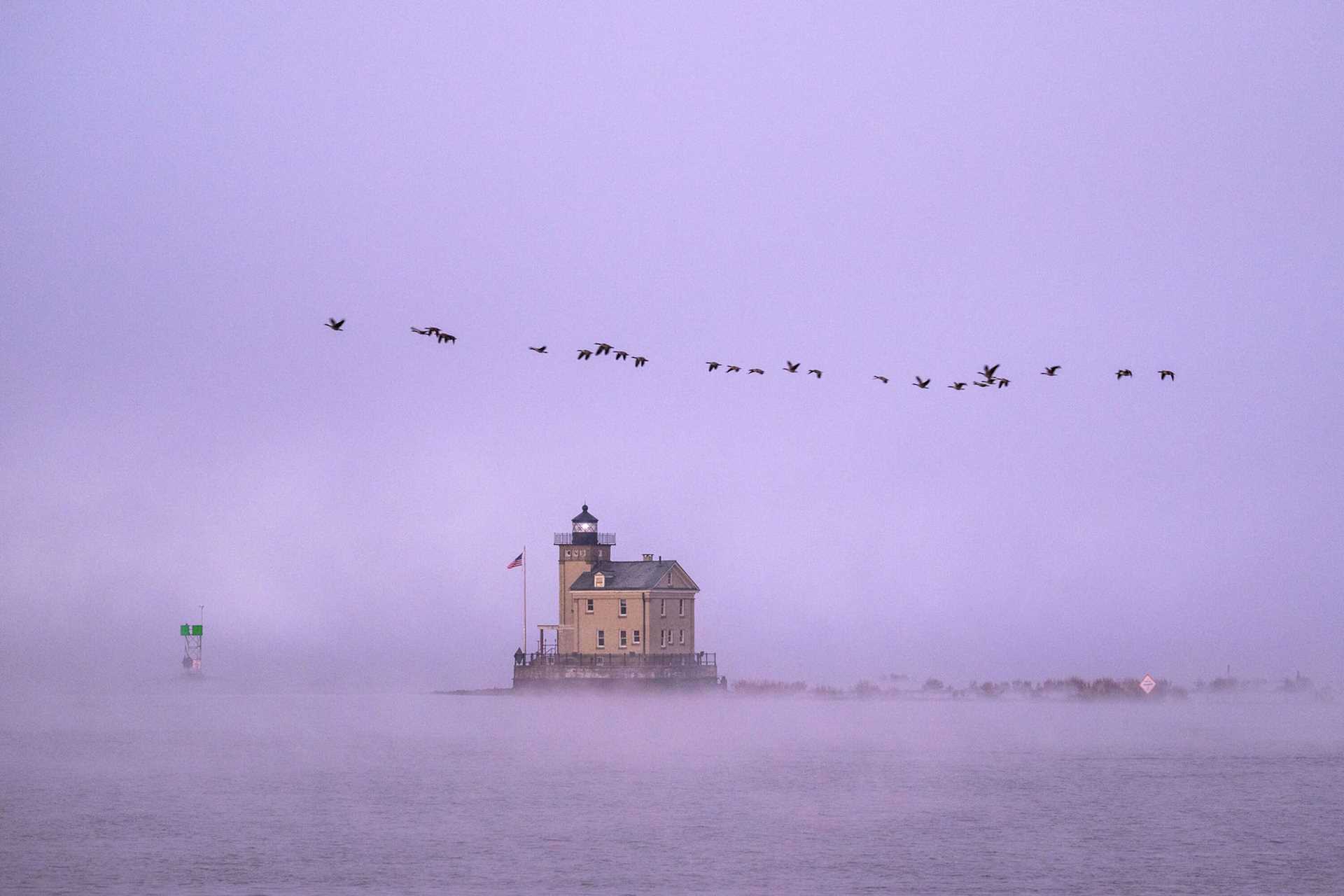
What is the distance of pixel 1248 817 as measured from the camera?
217ft

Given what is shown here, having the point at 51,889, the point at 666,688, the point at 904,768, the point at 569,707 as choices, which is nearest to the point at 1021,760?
the point at 904,768

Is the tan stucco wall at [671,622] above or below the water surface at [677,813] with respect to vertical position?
above

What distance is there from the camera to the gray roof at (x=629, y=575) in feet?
439

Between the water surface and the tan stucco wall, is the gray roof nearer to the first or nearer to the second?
the tan stucco wall

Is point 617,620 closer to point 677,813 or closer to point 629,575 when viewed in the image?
point 629,575

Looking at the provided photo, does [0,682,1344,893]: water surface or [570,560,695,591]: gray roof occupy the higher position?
[570,560,695,591]: gray roof

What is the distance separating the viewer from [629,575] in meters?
136

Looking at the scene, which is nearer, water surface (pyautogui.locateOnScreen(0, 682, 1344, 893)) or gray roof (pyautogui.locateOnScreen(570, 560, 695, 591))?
water surface (pyautogui.locateOnScreen(0, 682, 1344, 893))

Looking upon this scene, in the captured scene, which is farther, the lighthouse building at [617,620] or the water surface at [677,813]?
the lighthouse building at [617,620]

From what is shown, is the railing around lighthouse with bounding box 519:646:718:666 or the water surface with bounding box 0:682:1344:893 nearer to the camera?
the water surface with bounding box 0:682:1344:893

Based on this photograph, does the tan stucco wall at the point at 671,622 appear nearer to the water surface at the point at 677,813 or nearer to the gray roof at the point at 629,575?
the gray roof at the point at 629,575

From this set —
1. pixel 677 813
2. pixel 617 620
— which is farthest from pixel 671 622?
pixel 677 813

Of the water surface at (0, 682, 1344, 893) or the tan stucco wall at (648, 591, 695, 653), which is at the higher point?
the tan stucco wall at (648, 591, 695, 653)

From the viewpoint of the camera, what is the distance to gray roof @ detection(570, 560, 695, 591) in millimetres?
133750
